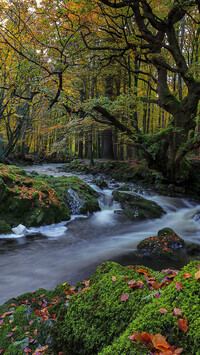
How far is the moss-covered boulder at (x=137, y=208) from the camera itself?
9000mm

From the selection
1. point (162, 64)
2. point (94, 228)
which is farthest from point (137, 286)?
point (162, 64)

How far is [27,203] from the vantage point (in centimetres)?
698

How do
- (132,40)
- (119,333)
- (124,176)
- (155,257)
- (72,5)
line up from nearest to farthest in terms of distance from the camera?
(119,333) → (155,257) → (72,5) → (132,40) → (124,176)

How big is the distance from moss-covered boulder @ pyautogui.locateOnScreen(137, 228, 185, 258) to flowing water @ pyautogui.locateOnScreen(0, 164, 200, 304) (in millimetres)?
259

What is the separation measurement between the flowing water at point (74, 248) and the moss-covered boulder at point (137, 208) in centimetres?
32

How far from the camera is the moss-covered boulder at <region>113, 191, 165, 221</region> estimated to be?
9000 millimetres

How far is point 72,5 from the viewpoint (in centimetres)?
683

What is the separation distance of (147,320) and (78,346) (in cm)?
68

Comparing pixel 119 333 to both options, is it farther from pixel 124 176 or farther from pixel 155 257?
pixel 124 176

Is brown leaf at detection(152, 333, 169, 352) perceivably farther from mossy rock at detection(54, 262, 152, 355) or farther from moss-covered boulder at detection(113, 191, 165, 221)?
moss-covered boulder at detection(113, 191, 165, 221)

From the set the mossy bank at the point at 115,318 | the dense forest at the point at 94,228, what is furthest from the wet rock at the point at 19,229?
the mossy bank at the point at 115,318

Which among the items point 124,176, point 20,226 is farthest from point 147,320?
point 124,176

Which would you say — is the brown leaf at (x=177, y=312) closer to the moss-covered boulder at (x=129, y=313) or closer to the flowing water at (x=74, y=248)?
the moss-covered boulder at (x=129, y=313)

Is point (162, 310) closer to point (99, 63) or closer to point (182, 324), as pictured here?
point (182, 324)
